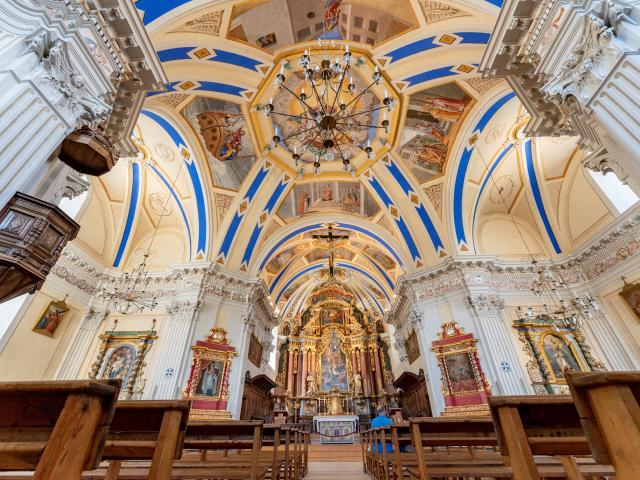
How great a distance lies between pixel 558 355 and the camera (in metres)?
8.53

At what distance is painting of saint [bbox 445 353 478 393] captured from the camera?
28.1 ft

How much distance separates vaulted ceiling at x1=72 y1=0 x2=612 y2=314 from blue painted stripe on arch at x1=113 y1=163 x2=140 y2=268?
0.04 metres

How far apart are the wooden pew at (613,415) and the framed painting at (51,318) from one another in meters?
11.1

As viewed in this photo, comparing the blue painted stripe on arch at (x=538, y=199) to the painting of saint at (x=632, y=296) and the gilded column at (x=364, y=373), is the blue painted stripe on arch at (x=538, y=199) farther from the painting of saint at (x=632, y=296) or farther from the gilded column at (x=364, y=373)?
the gilded column at (x=364, y=373)

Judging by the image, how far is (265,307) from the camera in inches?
518

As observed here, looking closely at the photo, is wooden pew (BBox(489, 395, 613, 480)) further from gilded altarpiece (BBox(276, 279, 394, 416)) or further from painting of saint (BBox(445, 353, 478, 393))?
gilded altarpiece (BBox(276, 279, 394, 416))

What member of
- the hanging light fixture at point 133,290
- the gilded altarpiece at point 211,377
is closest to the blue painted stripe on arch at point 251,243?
the gilded altarpiece at point 211,377

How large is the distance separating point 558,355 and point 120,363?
12.9 m

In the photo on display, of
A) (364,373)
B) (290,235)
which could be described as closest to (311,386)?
(364,373)

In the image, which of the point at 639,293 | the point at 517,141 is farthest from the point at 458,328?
the point at 517,141

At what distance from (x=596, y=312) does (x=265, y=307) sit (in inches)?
453

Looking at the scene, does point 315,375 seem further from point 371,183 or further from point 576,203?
point 576,203

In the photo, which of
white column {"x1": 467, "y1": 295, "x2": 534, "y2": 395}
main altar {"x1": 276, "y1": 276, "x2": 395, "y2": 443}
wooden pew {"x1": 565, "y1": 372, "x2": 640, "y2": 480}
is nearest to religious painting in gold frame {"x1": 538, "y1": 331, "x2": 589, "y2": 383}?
white column {"x1": 467, "y1": 295, "x2": 534, "y2": 395}

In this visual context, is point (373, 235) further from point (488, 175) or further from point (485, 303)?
point (485, 303)
